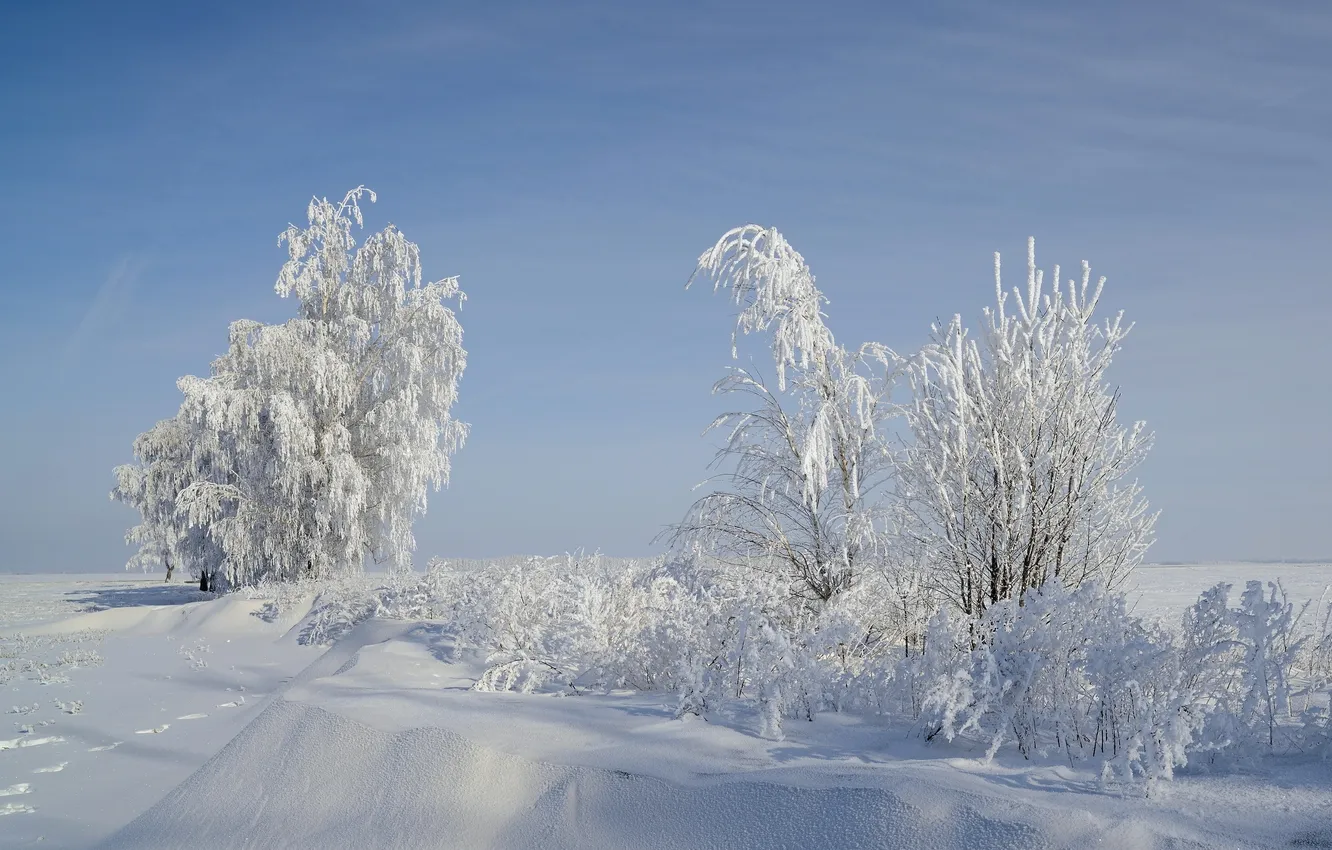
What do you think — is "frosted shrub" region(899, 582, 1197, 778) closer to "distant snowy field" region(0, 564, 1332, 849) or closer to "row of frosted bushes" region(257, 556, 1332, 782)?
"row of frosted bushes" region(257, 556, 1332, 782)

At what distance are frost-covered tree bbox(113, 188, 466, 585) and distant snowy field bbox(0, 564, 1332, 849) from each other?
10.9 m

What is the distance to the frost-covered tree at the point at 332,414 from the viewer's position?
18328 millimetres

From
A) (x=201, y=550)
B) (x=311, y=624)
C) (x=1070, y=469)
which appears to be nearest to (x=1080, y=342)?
(x=1070, y=469)

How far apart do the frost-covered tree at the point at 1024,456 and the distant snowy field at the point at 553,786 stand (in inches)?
80.1

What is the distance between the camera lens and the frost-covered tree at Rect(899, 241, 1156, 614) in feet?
20.3

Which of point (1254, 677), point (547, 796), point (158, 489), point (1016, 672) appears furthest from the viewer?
point (158, 489)

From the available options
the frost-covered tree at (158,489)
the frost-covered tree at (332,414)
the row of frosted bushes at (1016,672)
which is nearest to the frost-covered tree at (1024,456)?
the row of frosted bushes at (1016,672)

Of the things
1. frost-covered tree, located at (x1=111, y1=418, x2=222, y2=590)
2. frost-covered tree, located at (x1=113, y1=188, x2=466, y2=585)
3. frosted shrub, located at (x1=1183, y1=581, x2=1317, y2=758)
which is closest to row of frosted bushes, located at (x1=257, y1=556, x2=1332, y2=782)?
frosted shrub, located at (x1=1183, y1=581, x2=1317, y2=758)

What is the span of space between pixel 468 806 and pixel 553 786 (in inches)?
16.2

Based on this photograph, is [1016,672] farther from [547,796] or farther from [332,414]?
[332,414]

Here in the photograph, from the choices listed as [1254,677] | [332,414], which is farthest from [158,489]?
[1254,677]

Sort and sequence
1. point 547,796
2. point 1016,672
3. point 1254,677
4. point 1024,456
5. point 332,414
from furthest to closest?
1. point 332,414
2. point 1024,456
3. point 1016,672
4. point 547,796
5. point 1254,677

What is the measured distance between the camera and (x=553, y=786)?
4168mm

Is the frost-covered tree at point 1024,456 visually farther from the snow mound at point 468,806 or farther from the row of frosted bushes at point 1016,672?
the snow mound at point 468,806
